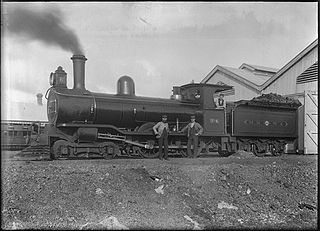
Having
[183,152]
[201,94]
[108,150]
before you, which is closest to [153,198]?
[108,150]

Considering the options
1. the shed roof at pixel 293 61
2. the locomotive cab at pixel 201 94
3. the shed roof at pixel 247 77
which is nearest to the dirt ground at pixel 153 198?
the locomotive cab at pixel 201 94

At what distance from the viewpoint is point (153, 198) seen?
249 inches

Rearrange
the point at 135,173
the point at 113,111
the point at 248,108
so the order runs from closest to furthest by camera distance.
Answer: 1. the point at 135,173
2. the point at 113,111
3. the point at 248,108

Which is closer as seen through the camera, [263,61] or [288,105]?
[263,61]

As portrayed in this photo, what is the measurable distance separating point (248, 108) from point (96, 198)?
9.13 meters

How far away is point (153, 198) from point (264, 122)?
→ 8.90m

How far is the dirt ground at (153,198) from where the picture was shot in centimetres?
546

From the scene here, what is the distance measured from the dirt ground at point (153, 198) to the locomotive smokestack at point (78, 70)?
3.55 metres

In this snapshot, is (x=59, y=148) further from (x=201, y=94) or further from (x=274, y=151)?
(x=274, y=151)

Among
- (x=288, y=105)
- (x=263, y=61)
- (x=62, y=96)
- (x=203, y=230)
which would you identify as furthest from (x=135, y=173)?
(x=288, y=105)

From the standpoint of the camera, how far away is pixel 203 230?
538cm

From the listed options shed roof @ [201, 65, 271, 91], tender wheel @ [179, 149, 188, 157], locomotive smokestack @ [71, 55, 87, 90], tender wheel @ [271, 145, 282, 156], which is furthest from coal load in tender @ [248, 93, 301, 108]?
locomotive smokestack @ [71, 55, 87, 90]

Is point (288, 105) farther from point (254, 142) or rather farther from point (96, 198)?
point (96, 198)

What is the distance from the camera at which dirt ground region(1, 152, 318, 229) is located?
546 cm
